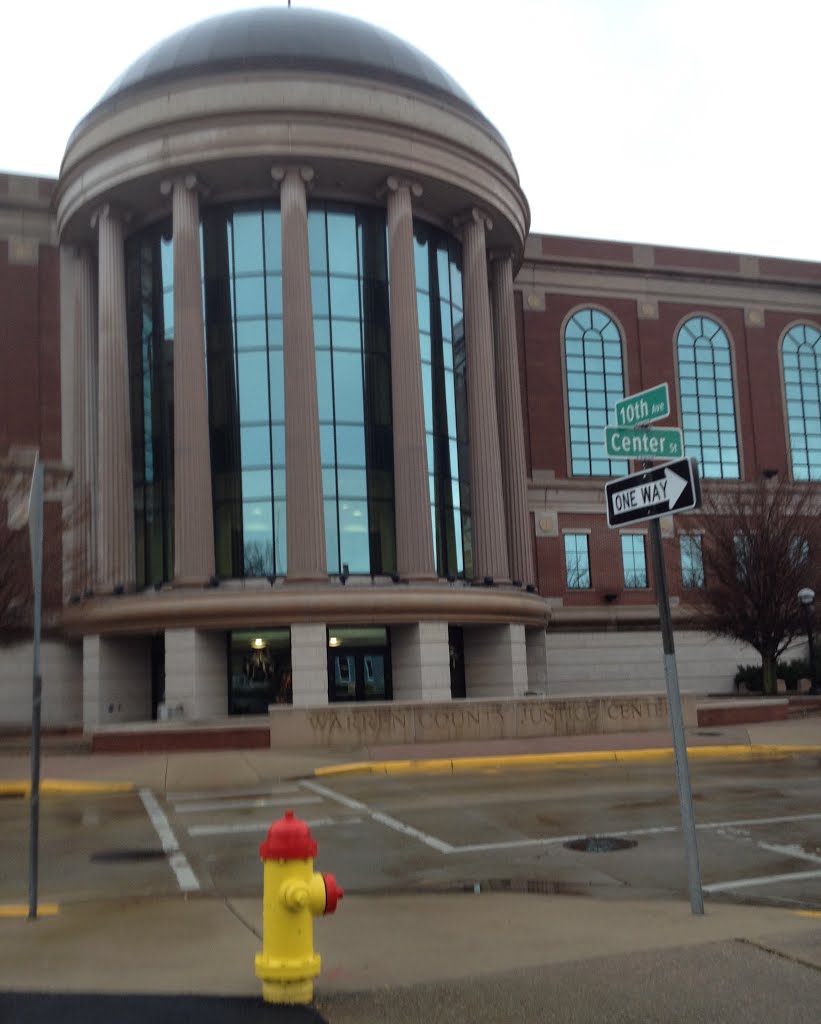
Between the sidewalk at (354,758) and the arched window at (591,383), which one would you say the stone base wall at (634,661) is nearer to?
the arched window at (591,383)

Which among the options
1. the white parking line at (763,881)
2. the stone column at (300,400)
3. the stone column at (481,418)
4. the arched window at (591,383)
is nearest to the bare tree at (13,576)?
the stone column at (300,400)

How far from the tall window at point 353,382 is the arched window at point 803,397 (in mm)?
22203

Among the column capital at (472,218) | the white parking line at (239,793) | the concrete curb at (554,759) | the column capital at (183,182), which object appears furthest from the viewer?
the column capital at (472,218)

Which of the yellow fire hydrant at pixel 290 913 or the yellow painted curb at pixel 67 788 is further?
the yellow painted curb at pixel 67 788

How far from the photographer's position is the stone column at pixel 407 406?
31.2 metres

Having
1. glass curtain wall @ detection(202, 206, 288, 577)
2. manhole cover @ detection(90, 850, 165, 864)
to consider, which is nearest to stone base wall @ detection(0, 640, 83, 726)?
glass curtain wall @ detection(202, 206, 288, 577)

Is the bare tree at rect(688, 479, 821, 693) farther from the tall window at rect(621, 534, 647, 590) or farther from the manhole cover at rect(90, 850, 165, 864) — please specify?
the manhole cover at rect(90, 850, 165, 864)

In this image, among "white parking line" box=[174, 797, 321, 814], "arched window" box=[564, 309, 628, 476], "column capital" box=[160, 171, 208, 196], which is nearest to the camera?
"white parking line" box=[174, 797, 321, 814]

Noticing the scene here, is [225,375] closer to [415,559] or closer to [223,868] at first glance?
[415,559]

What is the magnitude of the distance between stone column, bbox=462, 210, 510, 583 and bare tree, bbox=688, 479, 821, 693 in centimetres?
717

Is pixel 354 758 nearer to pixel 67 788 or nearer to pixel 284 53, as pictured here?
pixel 67 788

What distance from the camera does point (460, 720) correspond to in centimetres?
2280

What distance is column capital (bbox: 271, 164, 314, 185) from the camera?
103ft

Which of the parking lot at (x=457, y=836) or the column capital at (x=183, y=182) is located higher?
the column capital at (x=183, y=182)
